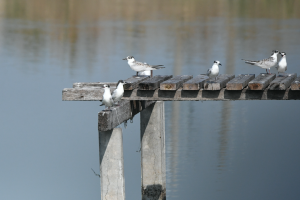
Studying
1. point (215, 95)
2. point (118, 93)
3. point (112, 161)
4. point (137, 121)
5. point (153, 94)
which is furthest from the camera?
point (137, 121)

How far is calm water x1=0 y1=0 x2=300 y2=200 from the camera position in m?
12.1

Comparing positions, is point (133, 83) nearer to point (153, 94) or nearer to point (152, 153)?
point (153, 94)

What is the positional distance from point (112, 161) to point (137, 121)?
871 centimetres

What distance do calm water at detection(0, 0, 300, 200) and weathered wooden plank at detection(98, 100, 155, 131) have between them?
307 cm

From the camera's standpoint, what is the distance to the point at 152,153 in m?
10.4

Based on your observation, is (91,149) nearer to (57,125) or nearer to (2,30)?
(57,125)

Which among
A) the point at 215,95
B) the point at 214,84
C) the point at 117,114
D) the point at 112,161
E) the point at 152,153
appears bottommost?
the point at 152,153

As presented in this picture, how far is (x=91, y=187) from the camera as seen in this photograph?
11.9m

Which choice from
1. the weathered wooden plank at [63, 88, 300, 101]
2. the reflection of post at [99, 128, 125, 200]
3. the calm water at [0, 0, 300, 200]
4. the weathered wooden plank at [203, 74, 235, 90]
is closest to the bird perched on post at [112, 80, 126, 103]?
the weathered wooden plank at [63, 88, 300, 101]

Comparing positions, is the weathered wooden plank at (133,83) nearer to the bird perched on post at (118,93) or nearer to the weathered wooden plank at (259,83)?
the bird perched on post at (118,93)

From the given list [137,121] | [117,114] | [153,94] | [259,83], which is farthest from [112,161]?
[137,121]

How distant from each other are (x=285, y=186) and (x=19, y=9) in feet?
131

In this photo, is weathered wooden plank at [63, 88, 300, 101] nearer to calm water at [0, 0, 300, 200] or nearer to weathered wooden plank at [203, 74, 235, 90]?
weathered wooden plank at [203, 74, 235, 90]

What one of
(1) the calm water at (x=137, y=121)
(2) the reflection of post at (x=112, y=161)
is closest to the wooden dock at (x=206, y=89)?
(2) the reflection of post at (x=112, y=161)
